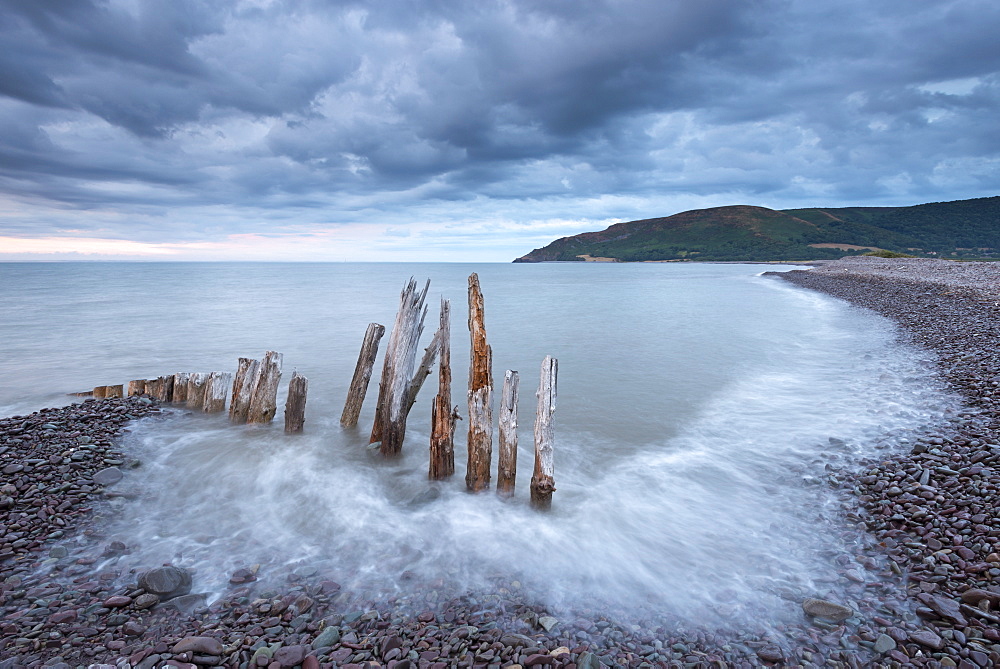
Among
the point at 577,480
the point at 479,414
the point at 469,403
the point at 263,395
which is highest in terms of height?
the point at 469,403

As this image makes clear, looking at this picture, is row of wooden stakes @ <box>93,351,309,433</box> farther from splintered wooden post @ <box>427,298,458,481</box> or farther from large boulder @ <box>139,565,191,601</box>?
large boulder @ <box>139,565,191,601</box>

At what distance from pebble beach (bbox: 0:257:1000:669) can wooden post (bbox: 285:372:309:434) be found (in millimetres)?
2956

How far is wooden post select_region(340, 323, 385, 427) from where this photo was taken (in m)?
8.58

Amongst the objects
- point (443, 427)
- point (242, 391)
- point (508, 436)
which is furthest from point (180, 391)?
point (508, 436)

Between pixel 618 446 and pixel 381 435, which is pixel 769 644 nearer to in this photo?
pixel 618 446

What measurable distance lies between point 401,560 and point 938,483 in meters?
6.05

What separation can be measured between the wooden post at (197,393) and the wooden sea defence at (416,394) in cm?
2

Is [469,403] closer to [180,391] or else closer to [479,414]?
[479,414]

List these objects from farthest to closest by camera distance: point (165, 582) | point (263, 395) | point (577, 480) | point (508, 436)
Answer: point (263, 395) → point (577, 480) → point (508, 436) → point (165, 582)

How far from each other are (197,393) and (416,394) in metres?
4.73

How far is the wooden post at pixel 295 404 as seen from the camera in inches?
338

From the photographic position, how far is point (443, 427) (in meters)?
6.83

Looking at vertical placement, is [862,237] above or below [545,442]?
above

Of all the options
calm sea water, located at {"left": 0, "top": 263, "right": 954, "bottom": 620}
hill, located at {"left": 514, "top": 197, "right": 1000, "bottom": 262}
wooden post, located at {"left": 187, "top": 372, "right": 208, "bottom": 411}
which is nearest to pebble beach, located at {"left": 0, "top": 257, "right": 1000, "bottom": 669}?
calm sea water, located at {"left": 0, "top": 263, "right": 954, "bottom": 620}
